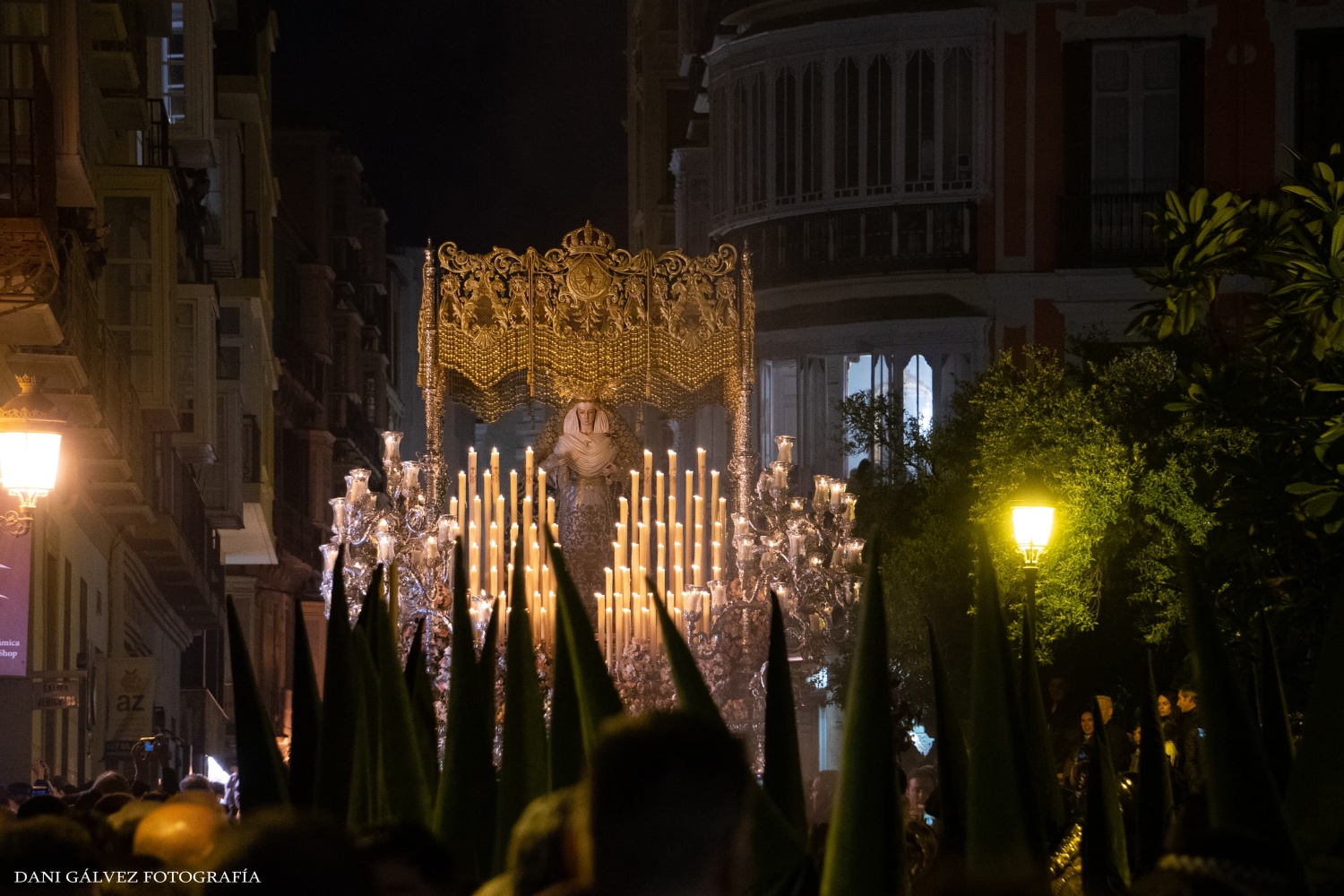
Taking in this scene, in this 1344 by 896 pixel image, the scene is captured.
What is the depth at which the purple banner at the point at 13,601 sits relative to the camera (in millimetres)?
15484

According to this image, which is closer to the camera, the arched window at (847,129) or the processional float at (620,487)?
the processional float at (620,487)

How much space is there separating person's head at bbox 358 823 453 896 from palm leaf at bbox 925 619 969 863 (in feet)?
3.45

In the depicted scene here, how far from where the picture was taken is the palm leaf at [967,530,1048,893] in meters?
4.54

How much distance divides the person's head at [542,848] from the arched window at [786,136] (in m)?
23.5

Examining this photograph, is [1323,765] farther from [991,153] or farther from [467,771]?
[991,153]

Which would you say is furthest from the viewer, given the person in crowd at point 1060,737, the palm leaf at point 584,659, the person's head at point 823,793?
the person in crowd at point 1060,737

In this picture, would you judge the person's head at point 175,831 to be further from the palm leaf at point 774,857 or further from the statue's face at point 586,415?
the statue's face at point 586,415

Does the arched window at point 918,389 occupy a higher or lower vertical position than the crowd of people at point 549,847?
higher


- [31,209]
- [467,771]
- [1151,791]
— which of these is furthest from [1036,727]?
[31,209]

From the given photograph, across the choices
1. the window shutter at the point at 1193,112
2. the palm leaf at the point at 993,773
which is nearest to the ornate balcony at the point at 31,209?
the palm leaf at the point at 993,773

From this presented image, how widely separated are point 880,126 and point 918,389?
318 cm

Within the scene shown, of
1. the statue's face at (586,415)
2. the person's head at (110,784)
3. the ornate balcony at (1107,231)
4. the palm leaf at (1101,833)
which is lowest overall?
the person's head at (110,784)

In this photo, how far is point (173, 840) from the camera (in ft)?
18.8

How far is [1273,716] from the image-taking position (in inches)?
206
